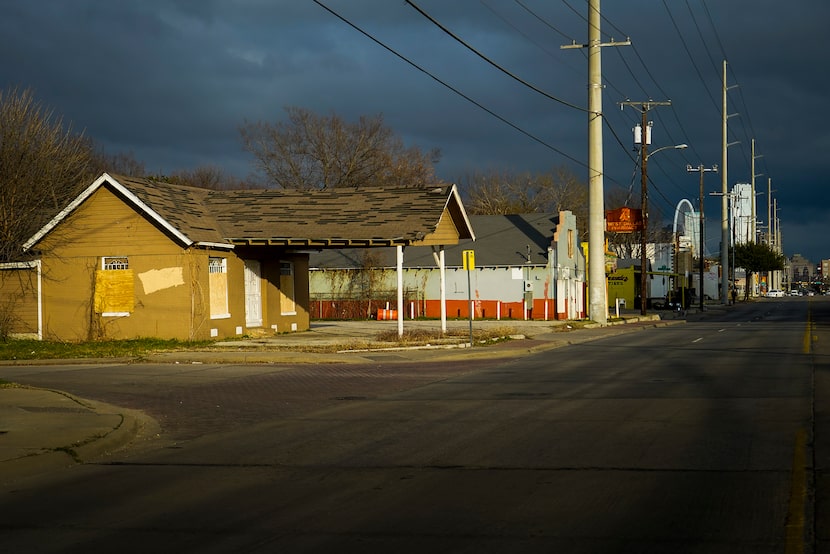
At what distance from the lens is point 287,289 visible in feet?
118

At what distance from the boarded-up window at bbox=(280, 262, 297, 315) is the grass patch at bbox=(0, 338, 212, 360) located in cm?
647

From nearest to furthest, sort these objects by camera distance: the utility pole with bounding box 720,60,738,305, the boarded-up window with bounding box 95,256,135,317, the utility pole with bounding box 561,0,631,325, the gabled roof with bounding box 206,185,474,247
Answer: the boarded-up window with bounding box 95,256,135,317 → the gabled roof with bounding box 206,185,474,247 → the utility pole with bounding box 561,0,631,325 → the utility pole with bounding box 720,60,738,305

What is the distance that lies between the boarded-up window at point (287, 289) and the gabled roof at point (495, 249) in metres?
18.2

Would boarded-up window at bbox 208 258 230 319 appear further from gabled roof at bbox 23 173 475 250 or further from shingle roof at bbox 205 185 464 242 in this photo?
shingle roof at bbox 205 185 464 242

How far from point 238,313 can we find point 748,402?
68.5ft

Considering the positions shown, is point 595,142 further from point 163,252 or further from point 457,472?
point 457,472

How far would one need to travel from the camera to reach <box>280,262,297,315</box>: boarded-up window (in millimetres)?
35500

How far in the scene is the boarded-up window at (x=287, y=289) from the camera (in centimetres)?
3550

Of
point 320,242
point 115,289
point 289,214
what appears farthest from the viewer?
point 289,214

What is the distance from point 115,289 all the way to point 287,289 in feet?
24.2

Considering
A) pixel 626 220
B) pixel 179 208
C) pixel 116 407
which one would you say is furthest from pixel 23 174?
pixel 626 220

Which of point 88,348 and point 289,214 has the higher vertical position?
point 289,214

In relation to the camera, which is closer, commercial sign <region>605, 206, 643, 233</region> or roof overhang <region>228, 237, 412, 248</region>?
roof overhang <region>228, 237, 412, 248</region>

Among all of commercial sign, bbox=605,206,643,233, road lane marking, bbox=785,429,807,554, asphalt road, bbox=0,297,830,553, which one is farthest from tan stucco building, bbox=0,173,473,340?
commercial sign, bbox=605,206,643,233
